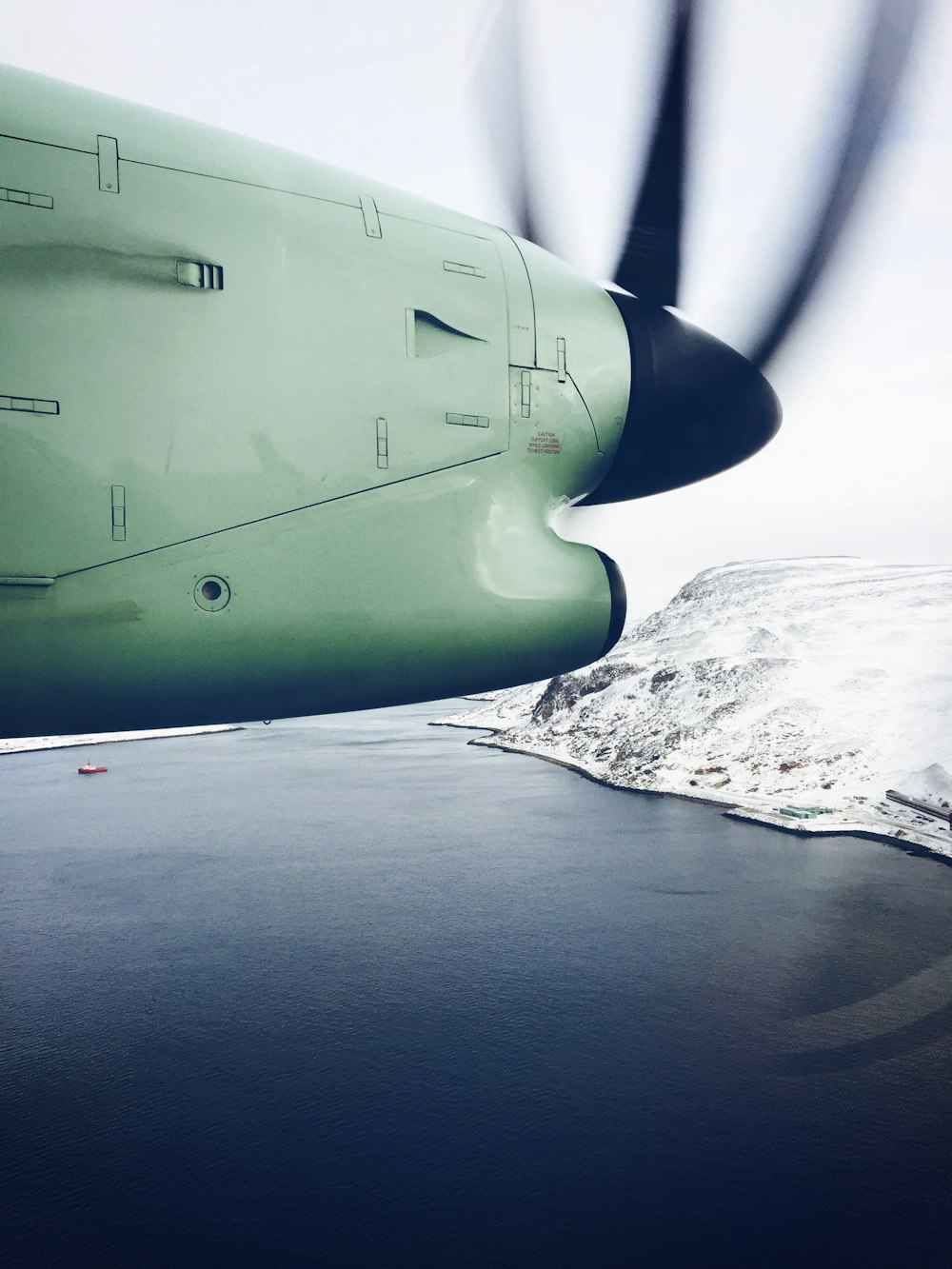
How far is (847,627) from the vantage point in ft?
336

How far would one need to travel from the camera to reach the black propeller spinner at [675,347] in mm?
5953

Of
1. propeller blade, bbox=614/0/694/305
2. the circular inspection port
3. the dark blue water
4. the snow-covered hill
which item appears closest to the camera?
the circular inspection port

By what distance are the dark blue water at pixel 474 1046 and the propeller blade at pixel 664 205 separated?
3112 cm

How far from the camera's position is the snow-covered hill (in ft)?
244

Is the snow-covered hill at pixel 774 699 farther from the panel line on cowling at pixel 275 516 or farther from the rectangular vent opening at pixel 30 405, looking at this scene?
the rectangular vent opening at pixel 30 405

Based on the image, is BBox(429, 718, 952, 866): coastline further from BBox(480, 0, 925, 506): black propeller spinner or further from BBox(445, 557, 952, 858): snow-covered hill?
BBox(480, 0, 925, 506): black propeller spinner

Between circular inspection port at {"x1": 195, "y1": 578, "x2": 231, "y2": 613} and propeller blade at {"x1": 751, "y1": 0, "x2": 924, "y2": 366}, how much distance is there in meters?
4.64

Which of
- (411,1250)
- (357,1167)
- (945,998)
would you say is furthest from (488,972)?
(945,998)

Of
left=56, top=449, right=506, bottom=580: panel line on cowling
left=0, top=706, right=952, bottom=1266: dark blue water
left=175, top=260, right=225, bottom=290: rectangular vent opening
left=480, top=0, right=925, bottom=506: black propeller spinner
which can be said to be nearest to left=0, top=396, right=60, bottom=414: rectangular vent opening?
left=56, top=449, right=506, bottom=580: panel line on cowling

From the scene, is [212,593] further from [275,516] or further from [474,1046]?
[474,1046]

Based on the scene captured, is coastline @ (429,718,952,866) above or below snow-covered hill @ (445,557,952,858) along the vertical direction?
below

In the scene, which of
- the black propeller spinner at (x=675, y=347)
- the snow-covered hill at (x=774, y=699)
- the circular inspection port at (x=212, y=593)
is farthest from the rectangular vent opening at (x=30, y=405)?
the snow-covered hill at (x=774, y=699)

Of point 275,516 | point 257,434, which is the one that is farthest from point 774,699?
point 257,434

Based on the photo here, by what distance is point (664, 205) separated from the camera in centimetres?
654
